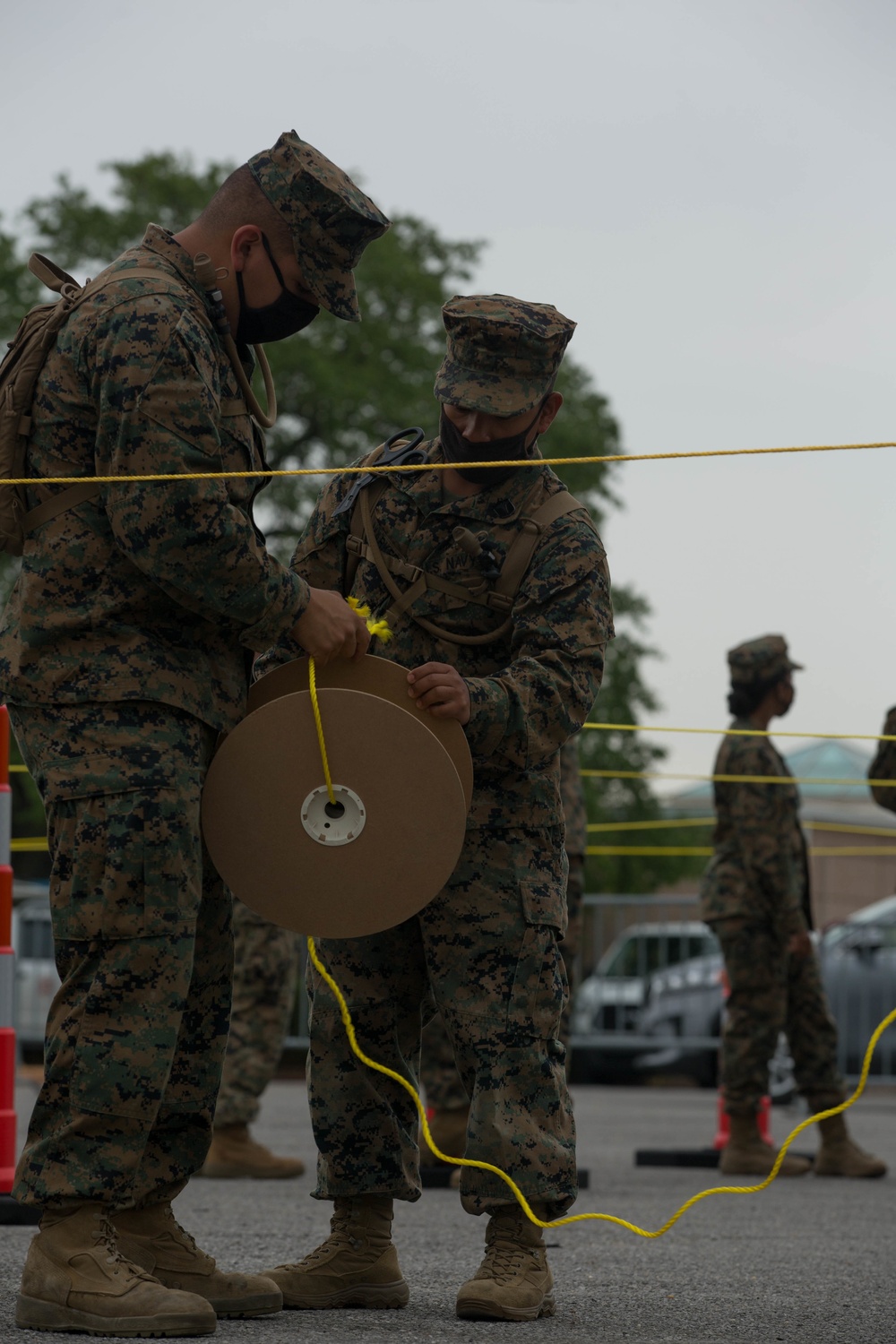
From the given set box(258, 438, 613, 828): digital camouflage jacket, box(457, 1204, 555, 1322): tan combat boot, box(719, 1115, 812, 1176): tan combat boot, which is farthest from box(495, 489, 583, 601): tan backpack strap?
box(719, 1115, 812, 1176): tan combat boot

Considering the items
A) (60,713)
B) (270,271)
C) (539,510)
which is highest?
(270,271)

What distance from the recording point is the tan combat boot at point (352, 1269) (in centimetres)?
408

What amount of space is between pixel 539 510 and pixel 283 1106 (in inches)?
336

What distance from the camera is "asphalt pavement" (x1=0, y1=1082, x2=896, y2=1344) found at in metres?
3.75

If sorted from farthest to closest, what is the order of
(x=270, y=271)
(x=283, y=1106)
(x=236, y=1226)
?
(x=283, y=1106)
(x=236, y=1226)
(x=270, y=271)

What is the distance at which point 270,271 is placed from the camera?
152 inches

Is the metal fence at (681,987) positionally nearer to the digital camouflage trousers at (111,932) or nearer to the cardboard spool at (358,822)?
the cardboard spool at (358,822)

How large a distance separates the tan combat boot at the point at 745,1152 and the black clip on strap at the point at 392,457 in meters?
4.50

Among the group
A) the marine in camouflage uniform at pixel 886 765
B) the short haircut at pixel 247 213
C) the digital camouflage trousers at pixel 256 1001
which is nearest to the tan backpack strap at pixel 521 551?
the short haircut at pixel 247 213

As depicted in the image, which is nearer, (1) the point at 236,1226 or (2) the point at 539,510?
(2) the point at 539,510

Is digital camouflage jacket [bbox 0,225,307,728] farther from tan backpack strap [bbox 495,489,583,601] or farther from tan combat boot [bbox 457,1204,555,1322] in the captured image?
tan combat boot [bbox 457,1204,555,1322]

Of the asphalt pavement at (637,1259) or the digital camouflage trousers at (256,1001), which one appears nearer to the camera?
the asphalt pavement at (637,1259)

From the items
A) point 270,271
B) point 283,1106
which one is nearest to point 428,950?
point 270,271

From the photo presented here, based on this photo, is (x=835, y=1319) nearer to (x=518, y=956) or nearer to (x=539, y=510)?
(x=518, y=956)
